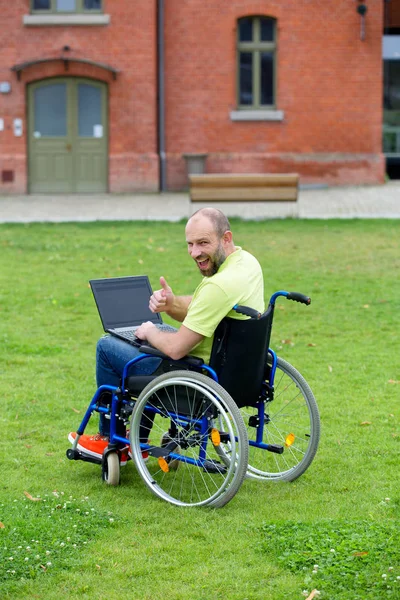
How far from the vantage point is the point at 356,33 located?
26531mm

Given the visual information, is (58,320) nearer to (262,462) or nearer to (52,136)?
(262,462)

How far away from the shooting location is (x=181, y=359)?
5566mm

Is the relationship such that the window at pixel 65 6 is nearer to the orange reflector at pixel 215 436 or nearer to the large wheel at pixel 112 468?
the large wheel at pixel 112 468

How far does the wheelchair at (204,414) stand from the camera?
5.30 meters

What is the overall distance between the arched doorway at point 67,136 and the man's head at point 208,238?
2128 cm

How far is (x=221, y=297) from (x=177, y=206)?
17956 millimetres

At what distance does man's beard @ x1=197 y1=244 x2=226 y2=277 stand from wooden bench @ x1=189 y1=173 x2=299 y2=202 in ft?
46.3

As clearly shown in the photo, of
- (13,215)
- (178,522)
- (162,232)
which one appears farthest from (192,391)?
(13,215)

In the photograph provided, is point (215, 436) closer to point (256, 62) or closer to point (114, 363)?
point (114, 363)

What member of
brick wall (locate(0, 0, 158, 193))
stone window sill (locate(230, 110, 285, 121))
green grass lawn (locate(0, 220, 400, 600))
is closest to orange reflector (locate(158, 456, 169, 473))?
green grass lawn (locate(0, 220, 400, 600))

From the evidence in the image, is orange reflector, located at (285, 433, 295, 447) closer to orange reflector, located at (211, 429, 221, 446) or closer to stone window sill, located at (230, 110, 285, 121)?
orange reflector, located at (211, 429, 221, 446)

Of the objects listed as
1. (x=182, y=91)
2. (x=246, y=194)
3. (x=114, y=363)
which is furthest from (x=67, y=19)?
(x=114, y=363)

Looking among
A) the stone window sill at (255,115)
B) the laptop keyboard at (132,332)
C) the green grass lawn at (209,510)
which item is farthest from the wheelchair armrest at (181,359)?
the stone window sill at (255,115)

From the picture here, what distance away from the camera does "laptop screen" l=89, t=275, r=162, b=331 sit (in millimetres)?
6156
